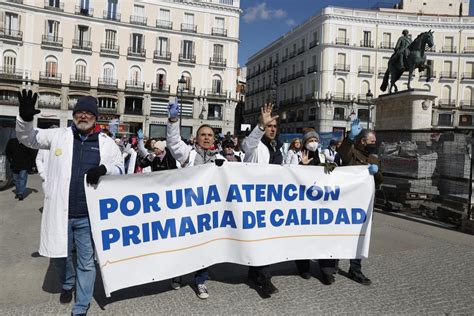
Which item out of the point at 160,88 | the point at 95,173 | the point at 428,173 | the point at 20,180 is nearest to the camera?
the point at 95,173

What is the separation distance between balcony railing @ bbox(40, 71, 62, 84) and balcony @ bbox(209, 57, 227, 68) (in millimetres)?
16236

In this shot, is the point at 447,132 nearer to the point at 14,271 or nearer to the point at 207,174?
the point at 207,174

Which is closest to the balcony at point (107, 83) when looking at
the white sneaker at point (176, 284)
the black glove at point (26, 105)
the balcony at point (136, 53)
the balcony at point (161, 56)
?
the balcony at point (136, 53)

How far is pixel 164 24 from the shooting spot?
43938 mm

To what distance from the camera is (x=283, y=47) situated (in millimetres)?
59594

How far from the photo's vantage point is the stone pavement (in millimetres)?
3695

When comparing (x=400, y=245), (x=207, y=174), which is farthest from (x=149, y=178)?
(x=400, y=245)

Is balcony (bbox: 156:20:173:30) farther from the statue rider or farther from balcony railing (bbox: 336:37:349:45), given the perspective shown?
the statue rider

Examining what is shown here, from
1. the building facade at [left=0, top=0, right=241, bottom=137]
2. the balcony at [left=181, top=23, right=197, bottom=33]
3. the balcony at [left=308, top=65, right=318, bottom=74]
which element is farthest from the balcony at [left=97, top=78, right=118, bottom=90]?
the balcony at [left=308, top=65, right=318, bottom=74]

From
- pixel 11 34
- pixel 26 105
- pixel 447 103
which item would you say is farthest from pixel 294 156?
pixel 447 103

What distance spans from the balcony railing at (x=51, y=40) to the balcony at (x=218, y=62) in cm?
1588

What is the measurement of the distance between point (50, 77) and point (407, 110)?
36.7m

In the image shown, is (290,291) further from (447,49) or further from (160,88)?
(447,49)

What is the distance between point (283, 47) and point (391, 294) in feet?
192
